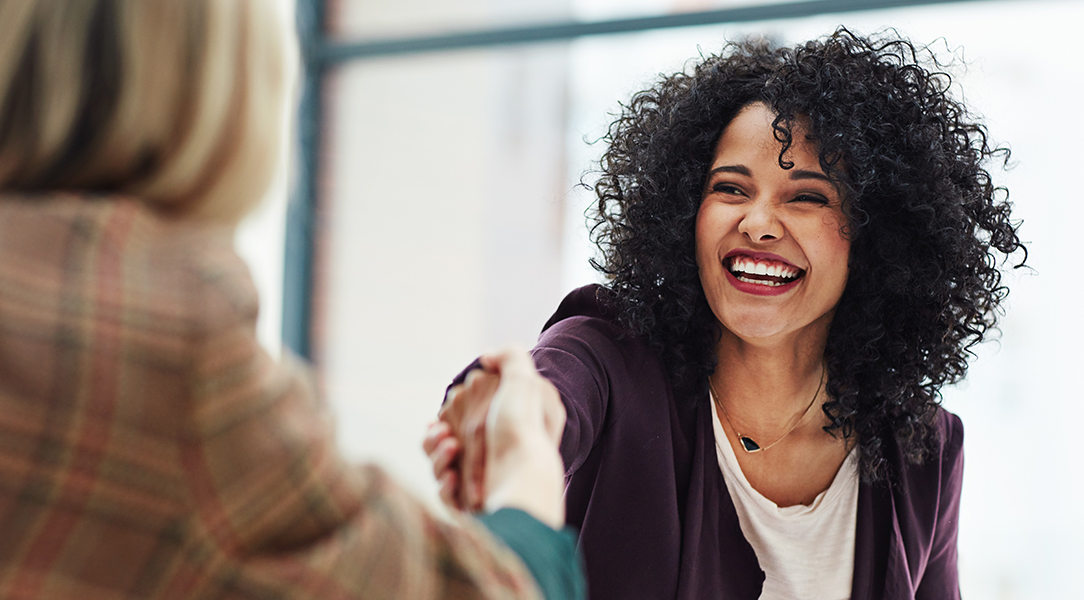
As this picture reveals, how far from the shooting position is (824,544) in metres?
1.55

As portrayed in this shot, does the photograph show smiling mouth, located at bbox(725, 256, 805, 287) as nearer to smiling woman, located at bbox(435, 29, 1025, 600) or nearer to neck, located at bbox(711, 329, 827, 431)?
smiling woman, located at bbox(435, 29, 1025, 600)

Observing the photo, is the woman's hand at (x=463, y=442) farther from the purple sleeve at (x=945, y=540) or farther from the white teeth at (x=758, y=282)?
the purple sleeve at (x=945, y=540)

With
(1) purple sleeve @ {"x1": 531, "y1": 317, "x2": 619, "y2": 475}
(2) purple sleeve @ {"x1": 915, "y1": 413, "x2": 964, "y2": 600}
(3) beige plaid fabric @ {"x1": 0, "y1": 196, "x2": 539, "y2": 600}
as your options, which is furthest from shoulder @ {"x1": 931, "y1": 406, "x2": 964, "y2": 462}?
(3) beige plaid fabric @ {"x1": 0, "y1": 196, "x2": 539, "y2": 600}

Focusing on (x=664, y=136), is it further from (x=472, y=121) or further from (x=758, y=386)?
(x=472, y=121)

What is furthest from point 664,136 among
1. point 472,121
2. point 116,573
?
point 472,121

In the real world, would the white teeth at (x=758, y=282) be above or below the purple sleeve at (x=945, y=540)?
above

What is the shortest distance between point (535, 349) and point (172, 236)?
0.76 meters

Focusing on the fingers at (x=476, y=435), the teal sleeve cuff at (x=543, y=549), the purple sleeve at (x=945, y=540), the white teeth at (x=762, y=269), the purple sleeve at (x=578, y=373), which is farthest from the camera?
the purple sleeve at (x=945, y=540)

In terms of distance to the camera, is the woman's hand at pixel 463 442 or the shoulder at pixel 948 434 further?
the shoulder at pixel 948 434

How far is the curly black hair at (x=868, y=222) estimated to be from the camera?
156cm

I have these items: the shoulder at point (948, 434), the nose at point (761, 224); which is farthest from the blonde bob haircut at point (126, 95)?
the shoulder at point (948, 434)

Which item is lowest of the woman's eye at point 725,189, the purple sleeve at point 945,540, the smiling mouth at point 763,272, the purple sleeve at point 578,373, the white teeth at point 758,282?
the purple sleeve at point 945,540

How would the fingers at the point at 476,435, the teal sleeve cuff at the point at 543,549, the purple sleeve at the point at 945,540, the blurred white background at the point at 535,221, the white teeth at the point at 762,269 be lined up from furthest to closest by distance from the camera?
1. the blurred white background at the point at 535,221
2. the purple sleeve at the point at 945,540
3. the white teeth at the point at 762,269
4. the fingers at the point at 476,435
5. the teal sleeve cuff at the point at 543,549

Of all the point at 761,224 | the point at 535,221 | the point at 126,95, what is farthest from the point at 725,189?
the point at 535,221
